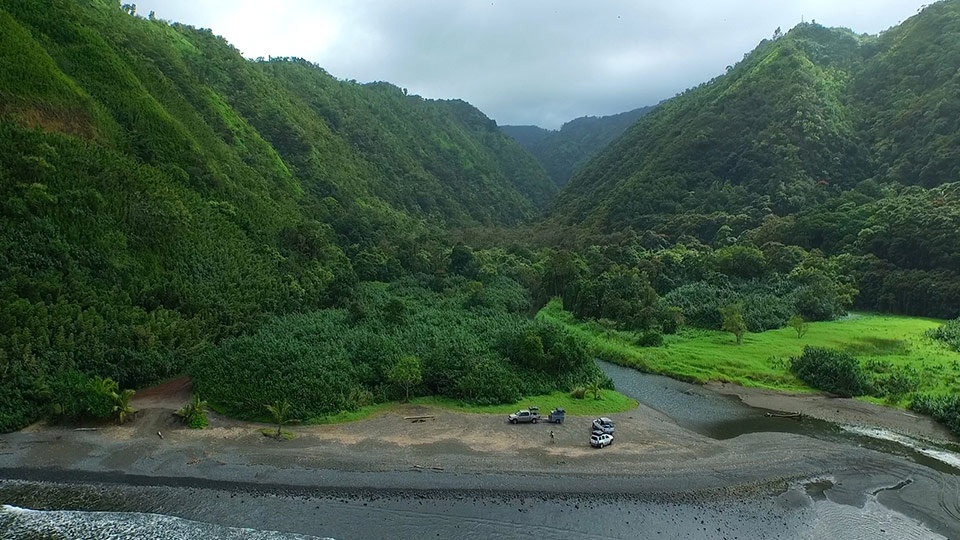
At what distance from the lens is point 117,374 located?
45.2 m

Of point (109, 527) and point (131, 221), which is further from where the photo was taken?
point (131, 221)

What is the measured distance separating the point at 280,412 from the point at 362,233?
252 ft

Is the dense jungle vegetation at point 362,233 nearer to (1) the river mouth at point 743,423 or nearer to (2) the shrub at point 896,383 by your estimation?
(2) the shrub at point 896,383

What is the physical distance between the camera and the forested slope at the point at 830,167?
92438 millimetres

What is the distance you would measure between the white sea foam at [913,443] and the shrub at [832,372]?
8143 millimetres

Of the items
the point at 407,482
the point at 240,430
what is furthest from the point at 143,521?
the point at 407,482

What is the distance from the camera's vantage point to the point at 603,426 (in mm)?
41781

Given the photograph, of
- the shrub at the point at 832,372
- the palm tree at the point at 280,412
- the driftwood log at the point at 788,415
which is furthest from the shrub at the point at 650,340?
the palm tree at the point at 280,412

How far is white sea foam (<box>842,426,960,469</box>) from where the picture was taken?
1583 inches

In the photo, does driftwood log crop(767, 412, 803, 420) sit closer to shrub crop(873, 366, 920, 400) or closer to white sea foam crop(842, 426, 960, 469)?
white sea foam crop(842, 426, 960, 469)

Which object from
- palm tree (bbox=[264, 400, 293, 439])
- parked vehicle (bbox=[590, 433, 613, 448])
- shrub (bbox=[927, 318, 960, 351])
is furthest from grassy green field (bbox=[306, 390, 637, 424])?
shrub (bbox=[927, 318, 960, 351])

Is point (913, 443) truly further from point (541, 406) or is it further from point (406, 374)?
point (406, 374)

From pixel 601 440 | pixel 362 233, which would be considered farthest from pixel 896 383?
pixel 362 233

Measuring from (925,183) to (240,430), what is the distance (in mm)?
134817
